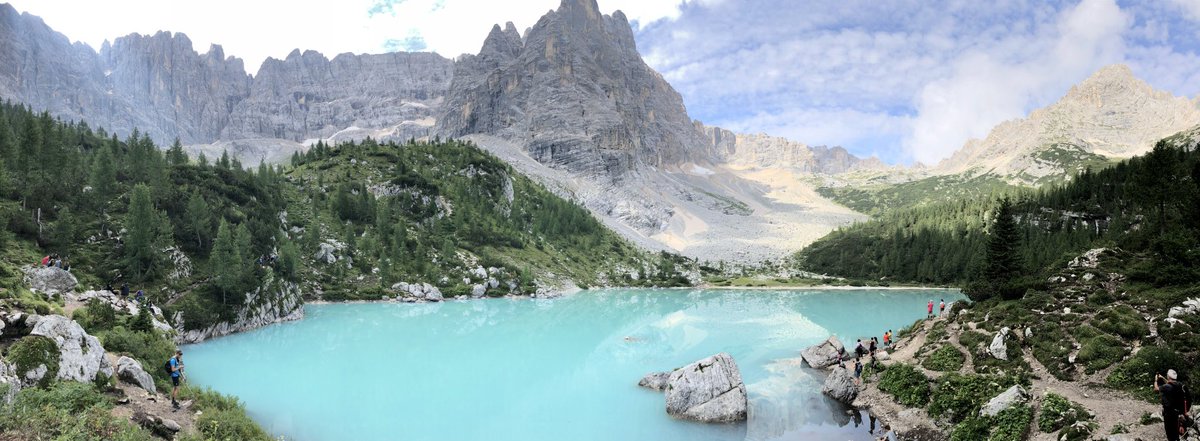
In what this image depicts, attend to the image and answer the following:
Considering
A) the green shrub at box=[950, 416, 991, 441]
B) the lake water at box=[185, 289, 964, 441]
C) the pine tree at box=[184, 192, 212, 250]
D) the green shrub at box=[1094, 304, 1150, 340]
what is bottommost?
the lake water at box=[185, 289, 964, 441]

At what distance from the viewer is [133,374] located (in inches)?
886

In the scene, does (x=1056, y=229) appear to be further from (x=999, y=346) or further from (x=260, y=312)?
(x=260, y=312)

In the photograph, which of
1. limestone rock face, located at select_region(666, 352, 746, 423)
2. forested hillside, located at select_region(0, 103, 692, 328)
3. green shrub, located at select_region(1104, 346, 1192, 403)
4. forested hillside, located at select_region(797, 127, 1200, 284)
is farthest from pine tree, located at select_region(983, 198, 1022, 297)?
forested hillside, located at select_region(0, 103, 692, 328)

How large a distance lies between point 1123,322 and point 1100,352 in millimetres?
2521

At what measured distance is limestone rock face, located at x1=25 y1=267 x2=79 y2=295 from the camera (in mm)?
31234

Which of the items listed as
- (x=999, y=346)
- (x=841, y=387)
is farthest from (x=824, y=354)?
(x=999, y=346)

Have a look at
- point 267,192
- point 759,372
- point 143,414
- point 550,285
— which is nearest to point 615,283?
point 550,285

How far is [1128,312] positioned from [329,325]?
66.2 meters

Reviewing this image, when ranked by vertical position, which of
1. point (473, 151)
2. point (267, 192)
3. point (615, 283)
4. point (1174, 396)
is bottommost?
point (615, 283)

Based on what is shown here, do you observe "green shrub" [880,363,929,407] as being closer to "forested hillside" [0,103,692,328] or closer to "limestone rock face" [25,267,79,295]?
"forested hillside" [0,103,692,328]

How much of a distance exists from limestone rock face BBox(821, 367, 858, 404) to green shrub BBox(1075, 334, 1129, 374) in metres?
10.6

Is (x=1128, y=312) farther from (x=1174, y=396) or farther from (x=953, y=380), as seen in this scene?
(x=1174, y=396)

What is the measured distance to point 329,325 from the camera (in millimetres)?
60531

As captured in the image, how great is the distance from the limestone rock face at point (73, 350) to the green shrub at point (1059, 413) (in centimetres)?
3538
